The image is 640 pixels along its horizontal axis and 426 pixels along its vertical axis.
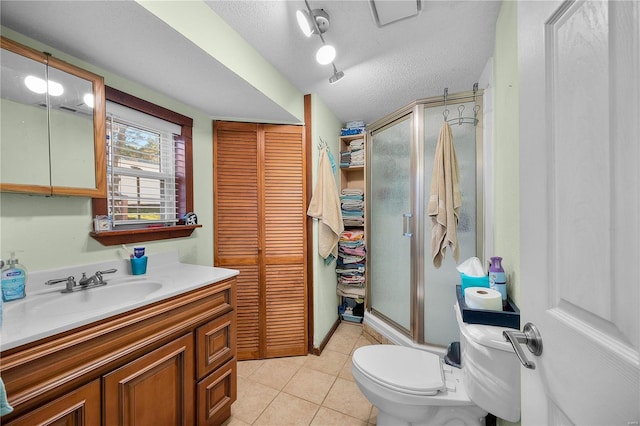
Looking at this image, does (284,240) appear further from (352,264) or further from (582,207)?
(582,207)

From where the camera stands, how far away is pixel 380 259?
2342 millimetres

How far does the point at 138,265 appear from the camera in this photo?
4.57 feet

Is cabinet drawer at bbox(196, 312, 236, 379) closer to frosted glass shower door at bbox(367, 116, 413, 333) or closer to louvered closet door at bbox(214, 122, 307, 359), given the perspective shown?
louvered closet door at bbox(214, 122, 307, 359)

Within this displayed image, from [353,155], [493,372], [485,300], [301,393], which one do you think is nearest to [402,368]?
[493,372]

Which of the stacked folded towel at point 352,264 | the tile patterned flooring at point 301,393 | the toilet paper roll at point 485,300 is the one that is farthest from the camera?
the stacked folded towel at point 352,264

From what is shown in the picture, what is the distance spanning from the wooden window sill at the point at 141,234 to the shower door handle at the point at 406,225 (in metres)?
1.60

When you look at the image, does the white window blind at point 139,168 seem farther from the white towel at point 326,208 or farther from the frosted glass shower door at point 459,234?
the frosted glass shower door at point 459,234

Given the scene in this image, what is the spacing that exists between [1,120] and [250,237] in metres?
1.37

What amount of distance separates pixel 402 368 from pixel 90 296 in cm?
152

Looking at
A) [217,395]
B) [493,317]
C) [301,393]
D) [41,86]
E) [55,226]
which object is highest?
[41,86]

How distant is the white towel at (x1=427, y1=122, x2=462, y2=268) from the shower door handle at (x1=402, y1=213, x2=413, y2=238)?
371mm

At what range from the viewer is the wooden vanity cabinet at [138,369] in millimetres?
710

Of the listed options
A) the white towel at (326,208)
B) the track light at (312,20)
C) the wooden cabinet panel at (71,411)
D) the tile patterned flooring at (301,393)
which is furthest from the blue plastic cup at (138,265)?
the track light at (312,20)

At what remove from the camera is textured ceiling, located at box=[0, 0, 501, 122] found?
974mm
